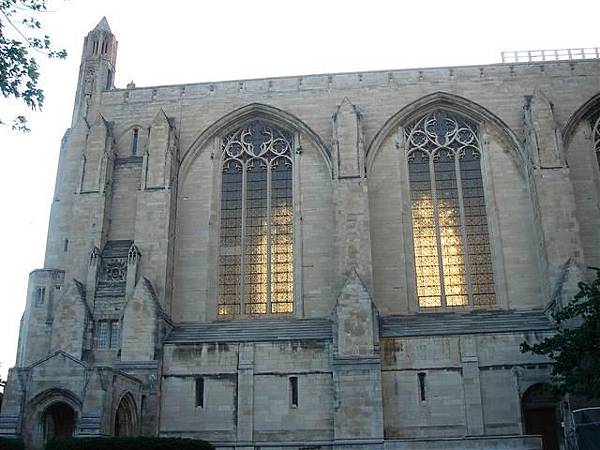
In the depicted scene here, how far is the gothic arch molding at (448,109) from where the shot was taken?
93.3 ft

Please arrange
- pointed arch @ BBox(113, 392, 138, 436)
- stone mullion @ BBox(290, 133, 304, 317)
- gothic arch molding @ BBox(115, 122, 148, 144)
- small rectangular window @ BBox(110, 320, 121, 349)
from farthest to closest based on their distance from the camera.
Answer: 1. gothic arch molding @ BBox(115, 122, 148, 144)
2. stone mullion @ BBox(290, 133, 304, 317)
3. small rectangular window @ BBox(110, 320, 121, 349)
4. pointed arch @ BBox(113, 392, 138, 436)

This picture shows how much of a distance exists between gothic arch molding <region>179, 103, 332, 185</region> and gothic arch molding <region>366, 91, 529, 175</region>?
2.70 meters

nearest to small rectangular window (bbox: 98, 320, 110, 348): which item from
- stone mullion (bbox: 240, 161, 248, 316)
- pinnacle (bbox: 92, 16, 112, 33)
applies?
stone mullion (bbox: 240, 161, 248, 316)

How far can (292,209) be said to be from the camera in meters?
28.5

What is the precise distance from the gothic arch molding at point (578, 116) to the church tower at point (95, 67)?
20.6 m

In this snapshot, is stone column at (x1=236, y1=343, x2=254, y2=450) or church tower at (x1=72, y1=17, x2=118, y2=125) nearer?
stone column at (x1=236, y1=343, x2=254, y2=450)

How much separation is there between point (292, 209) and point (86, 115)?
1052 cm

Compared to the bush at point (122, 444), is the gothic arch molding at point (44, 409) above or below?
above

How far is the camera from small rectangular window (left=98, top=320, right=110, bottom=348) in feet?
84.9

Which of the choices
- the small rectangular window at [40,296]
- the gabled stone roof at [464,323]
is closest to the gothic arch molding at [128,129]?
the small rectangular window at [40,296]

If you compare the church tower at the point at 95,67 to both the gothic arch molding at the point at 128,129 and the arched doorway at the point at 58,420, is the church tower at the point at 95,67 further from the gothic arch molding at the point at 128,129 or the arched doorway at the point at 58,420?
the arched doorway at the point at 58,420

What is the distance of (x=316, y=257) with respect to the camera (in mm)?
27453

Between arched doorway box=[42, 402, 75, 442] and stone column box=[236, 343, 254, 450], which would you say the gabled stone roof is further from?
arched doorway box=[42, 402, 75, 442]

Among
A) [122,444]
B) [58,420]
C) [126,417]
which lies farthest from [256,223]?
[122,444]
